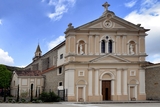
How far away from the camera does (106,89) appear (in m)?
37.5

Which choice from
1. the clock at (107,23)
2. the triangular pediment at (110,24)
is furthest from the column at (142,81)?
the clock at (107,23)

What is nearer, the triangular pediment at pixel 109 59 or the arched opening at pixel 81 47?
the triangular pediment at pixel 109 59

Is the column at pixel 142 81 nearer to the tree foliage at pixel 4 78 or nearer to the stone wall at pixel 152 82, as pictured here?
the stone wall at pixel 152 82

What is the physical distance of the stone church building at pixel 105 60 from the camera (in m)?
36.6

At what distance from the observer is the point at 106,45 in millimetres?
37969

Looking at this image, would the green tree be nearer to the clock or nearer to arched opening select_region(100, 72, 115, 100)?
arched opening select_region(100, 72, 115, 100)

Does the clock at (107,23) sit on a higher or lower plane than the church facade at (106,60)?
higher

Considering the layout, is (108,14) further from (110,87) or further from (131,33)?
(110,87)

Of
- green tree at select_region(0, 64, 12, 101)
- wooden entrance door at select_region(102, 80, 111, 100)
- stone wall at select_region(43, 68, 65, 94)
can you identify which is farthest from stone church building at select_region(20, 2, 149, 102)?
green tree at select_region(0, 64, 12, 101)

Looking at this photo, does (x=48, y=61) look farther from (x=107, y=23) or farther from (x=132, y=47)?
(x=132, y=47)

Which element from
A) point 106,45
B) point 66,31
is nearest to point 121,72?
point 106,45

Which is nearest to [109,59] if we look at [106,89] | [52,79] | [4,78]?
[106,89]

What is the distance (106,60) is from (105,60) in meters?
0.14

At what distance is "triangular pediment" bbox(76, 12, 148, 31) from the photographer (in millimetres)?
37594
